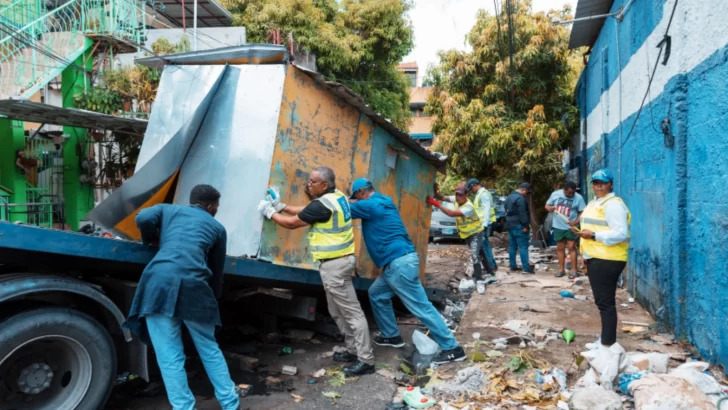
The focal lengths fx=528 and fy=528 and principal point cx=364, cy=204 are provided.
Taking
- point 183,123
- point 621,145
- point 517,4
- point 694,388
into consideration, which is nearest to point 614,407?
point 694,388

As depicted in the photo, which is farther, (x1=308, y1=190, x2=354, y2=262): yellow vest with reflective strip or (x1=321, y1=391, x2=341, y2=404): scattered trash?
(x1=308, y1=190, x2=354, y2=262): yellow vest with reflective strip

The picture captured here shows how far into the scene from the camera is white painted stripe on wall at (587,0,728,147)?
12.9ft

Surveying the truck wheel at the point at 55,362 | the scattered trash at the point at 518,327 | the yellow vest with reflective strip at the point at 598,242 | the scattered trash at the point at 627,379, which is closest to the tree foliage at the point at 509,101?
the scattered trash at the point at 518,327

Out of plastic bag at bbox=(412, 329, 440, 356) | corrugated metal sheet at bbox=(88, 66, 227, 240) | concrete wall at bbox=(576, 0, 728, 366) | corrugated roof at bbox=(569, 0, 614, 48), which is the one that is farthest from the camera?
corrugated roof at bbox=(569, 0, 614, 48)

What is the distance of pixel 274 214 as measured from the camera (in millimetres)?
4125

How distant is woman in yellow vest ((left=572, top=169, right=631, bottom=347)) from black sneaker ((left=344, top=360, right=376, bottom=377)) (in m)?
1.86

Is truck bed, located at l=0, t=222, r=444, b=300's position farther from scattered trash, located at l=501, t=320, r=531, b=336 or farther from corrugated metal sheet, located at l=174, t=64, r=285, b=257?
scattered trash, located at l=501, t=320, r=531, b=336

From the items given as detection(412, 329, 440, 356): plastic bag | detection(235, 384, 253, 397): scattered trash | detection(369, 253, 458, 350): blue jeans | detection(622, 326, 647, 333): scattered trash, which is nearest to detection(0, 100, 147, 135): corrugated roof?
detection(235, 384, 253, 397): scattered trash

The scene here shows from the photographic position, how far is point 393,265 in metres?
4.54

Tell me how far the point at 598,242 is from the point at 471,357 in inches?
55.5

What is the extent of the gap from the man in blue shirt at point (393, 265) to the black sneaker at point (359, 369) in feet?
1.82

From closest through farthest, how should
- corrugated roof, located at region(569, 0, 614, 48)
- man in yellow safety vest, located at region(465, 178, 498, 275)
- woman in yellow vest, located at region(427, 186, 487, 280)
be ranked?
1. woman in yellow vest, located at region(427, 186, 487, 280)
2. man in yellow safety vest, located at region(465, 178, 498, 275)
3. corrugated roof, located at region(569, 0, 614, 48)

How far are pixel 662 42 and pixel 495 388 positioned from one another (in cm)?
361

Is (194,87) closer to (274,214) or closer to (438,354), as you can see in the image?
(274,214)
